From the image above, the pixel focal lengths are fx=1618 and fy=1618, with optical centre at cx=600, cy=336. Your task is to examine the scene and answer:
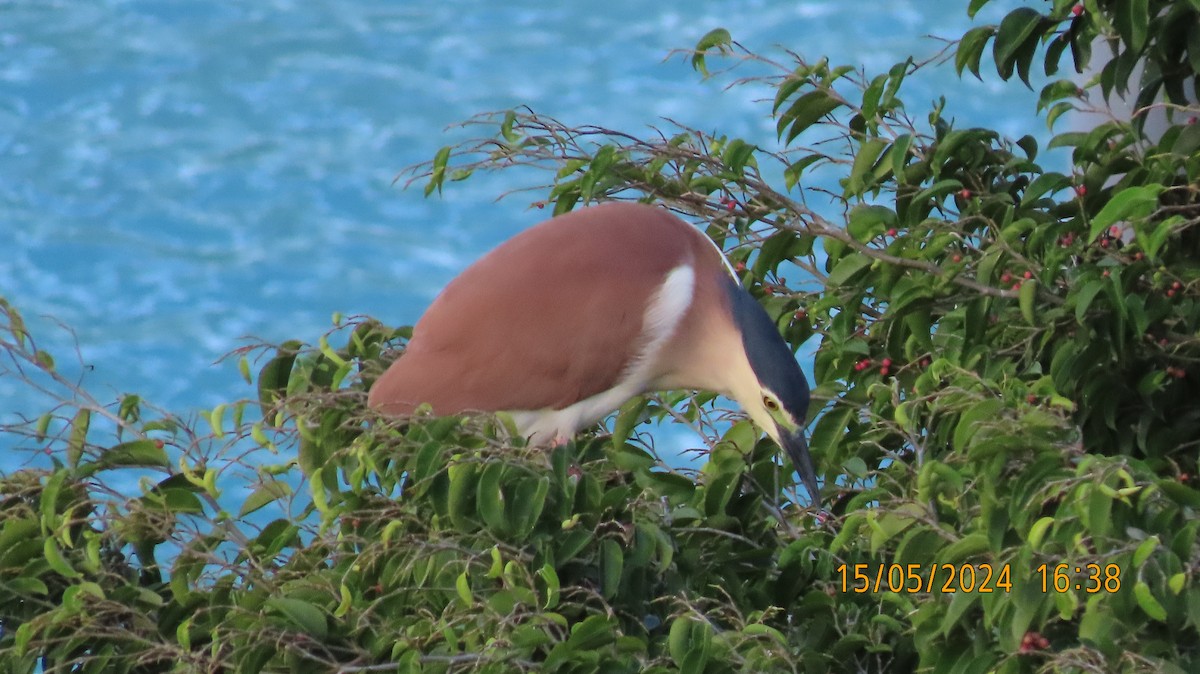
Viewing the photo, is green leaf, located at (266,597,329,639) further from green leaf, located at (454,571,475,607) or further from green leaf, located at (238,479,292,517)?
green leaf, located at (238,479,292,517)

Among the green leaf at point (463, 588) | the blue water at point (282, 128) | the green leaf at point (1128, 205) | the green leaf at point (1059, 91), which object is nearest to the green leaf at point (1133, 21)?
the green leaf at point (1059, 91)

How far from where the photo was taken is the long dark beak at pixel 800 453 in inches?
77.0

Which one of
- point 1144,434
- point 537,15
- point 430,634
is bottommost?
point 537,15

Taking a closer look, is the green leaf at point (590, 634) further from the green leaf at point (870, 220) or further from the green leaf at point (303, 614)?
the green leaf at point (870, 220)

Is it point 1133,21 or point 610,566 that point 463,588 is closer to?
point 610,566

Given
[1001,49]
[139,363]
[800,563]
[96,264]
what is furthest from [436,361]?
[96,264]

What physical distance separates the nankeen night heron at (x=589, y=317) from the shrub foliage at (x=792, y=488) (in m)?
0.06

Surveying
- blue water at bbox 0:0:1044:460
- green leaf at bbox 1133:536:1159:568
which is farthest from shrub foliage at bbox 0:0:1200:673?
blue water at bbox 0:0:1044:460

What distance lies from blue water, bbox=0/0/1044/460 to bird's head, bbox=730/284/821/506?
4.30m

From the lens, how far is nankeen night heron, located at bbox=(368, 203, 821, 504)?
2.03 m

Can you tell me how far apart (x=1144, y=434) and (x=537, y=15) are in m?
6.41

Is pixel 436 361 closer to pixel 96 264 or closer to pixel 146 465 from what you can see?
pixel 146 465

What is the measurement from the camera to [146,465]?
1.65 meters

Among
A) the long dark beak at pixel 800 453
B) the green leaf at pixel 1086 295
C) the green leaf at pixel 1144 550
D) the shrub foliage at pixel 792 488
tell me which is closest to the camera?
the green leaf at pixel 1144 550
